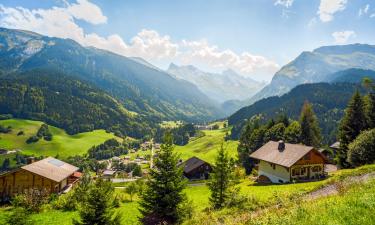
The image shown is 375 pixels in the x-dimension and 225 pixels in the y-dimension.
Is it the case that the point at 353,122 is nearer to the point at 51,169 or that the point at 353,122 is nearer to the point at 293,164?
the point at 293,164

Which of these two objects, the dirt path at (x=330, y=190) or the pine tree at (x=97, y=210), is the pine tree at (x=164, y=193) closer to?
the pine tree at (x=97, y=210)

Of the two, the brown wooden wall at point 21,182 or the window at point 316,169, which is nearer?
the window at point 316,169

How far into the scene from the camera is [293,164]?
60.5 meters

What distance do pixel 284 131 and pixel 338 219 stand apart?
8595 cm

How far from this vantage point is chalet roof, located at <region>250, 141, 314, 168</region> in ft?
204

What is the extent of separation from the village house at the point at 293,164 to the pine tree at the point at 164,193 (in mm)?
37651

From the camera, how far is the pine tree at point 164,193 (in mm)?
28422

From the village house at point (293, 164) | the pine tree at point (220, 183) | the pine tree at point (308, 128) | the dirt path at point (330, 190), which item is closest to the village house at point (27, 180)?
the village house at point (293, 164)

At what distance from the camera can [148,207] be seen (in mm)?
29141

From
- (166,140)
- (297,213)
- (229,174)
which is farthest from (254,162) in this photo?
(297,213)

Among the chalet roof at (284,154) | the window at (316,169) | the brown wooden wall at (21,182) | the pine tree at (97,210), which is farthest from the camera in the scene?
the brown wooden wall at (21,182)

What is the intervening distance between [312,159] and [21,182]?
72.0m

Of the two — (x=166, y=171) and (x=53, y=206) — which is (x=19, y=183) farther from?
(x=166, y=171)

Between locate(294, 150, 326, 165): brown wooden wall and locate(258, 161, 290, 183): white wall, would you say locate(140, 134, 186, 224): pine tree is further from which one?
locate(294, 150, 326, 165): brown wooden wall
